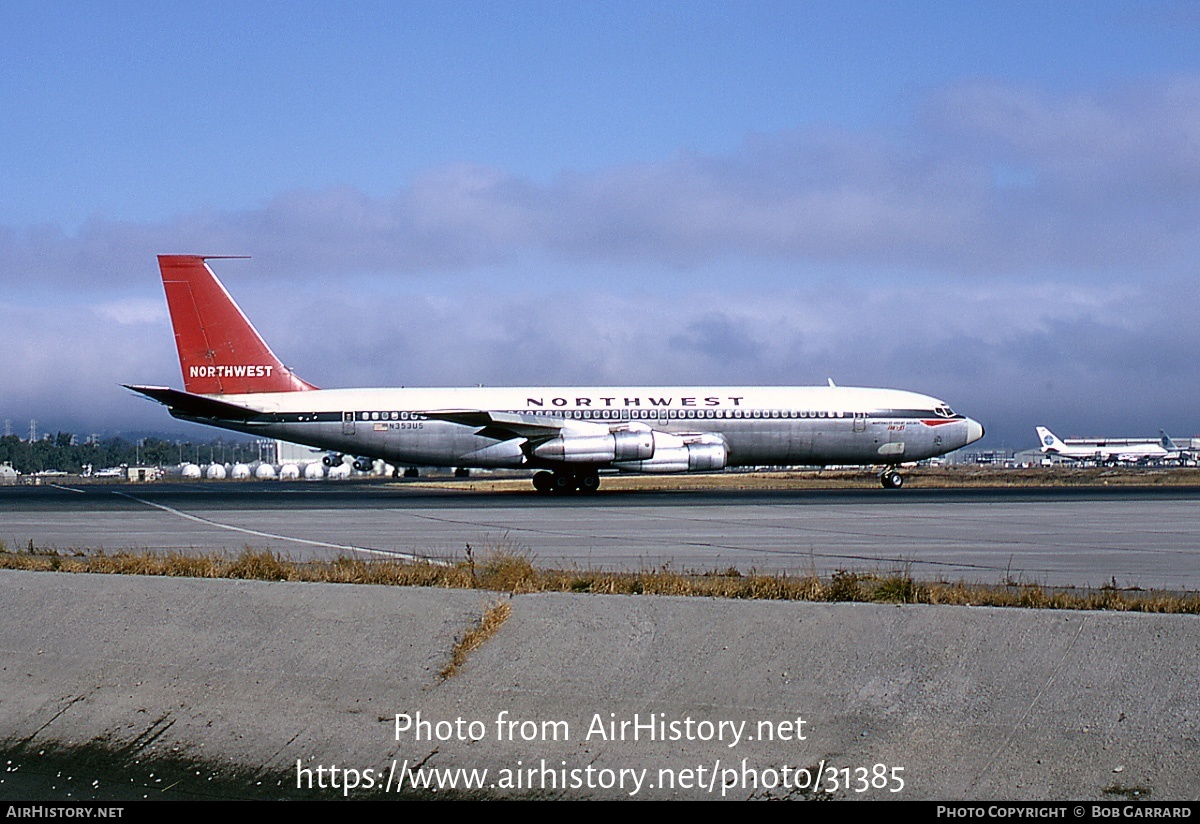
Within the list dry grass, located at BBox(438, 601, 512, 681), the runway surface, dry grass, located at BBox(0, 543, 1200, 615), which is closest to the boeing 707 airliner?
the runway surface

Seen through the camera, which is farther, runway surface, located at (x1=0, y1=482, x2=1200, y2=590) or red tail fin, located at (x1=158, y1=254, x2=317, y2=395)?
red tail fin, located at (x1=158, y1=254, x2=317, y2=395)

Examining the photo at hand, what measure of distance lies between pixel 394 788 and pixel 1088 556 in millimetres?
12129

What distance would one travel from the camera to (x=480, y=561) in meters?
14.6

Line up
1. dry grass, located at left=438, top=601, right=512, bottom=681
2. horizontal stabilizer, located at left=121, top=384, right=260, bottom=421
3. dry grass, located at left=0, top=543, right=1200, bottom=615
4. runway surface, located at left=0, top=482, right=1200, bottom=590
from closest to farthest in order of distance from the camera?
dry grass, located at left=438, top=601, right=512, bottom=681
dry grass, located at left=0, top=543, right=1200, bottom=615
runway surface, located at left=0, top=482, right=1200, bottom=590
horizontal stabilizer, located at left=121, top=384, right=260, bottom=421

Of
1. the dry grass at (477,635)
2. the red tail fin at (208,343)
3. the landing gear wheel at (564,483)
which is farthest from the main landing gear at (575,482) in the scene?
the dry grass at (477,635)

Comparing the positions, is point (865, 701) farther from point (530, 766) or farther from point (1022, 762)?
point (530, 766)

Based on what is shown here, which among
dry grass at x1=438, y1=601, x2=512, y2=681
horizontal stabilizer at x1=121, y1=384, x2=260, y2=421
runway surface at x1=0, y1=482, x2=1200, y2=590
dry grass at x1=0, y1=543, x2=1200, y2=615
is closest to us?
dry grass at x1=438, y1=601, x2=512, y2=681

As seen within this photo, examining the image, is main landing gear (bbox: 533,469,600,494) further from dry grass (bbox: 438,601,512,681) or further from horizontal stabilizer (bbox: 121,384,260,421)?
dry grass (bbox: 438,601,512,681)

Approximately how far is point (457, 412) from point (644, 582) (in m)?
26.5

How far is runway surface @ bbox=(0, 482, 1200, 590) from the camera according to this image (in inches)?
622

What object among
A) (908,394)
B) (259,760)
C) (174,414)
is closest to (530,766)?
(259,760)

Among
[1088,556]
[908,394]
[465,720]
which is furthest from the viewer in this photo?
[908,394]

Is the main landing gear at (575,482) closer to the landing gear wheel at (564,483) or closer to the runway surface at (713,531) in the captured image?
the landing gear wheel at (564,483)

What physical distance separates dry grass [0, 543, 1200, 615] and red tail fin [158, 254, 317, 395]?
2521 centimetres
